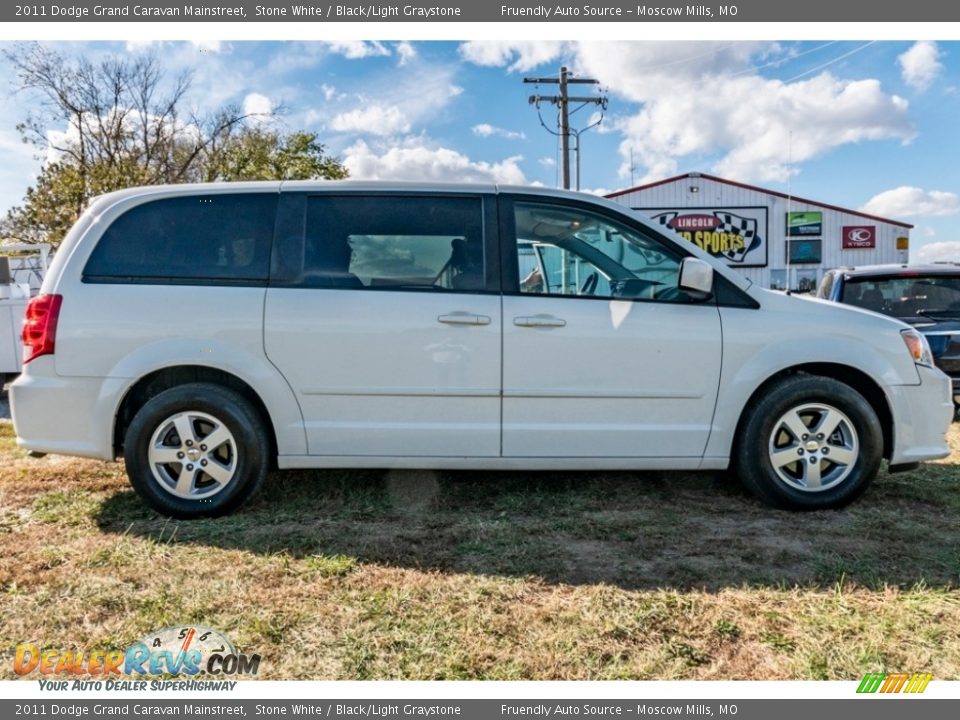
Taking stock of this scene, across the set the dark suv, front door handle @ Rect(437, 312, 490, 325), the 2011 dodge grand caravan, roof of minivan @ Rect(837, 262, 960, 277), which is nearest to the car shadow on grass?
the 2011 dodge grand caravan

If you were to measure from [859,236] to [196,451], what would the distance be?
32419 mm

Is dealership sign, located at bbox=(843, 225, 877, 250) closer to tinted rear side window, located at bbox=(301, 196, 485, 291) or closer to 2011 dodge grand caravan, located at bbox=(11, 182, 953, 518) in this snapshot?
2011 dodge grand caravan, located at bbox=(11, 182, 953, 518)

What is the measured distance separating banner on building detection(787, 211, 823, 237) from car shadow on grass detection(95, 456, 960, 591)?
28641 mm

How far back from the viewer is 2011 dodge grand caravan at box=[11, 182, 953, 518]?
3.58 metres

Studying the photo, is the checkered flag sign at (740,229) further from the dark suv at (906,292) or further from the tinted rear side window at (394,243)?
the tinted rear side window at (394,243)

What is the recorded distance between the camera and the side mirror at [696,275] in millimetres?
3572

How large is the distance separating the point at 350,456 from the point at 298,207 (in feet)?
4.57

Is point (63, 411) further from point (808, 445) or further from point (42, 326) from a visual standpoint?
point (808, 445)

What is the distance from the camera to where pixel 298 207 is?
3730mm

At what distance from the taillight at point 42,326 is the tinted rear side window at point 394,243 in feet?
4.28

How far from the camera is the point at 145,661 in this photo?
2.35 m

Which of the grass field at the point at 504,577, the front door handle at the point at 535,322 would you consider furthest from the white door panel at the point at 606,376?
the grass field at the point at 504,577

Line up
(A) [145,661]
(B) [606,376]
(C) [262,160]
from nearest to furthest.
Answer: (A) [145,661] < (B) [606,376] < (C) [262,160]

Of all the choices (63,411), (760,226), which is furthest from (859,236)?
(63,411)
